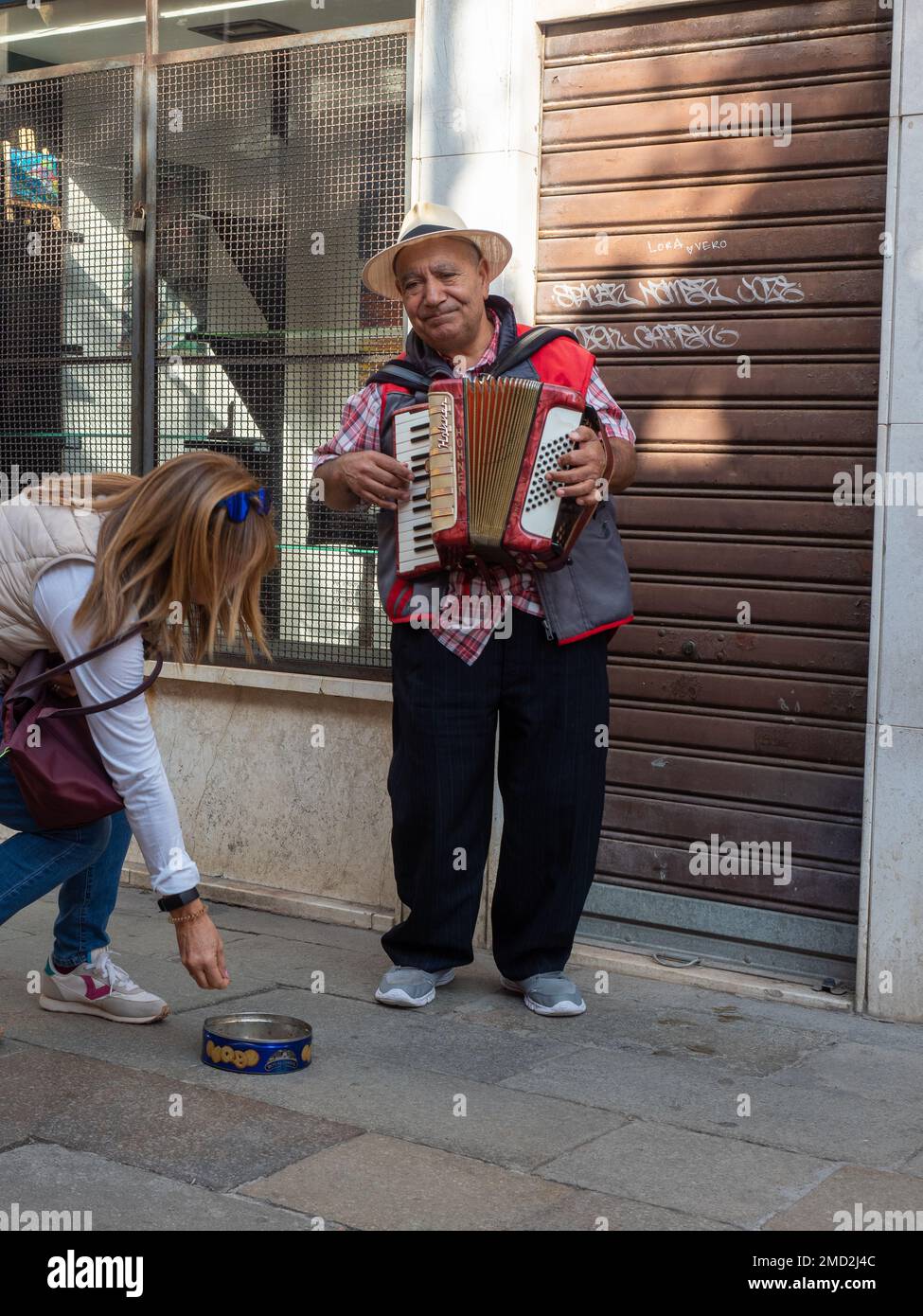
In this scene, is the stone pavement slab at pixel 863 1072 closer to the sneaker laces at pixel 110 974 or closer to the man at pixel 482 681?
the man at pixel 482 681

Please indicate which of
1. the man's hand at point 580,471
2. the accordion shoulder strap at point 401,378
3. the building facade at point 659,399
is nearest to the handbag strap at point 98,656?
the man's hand at point 580,471

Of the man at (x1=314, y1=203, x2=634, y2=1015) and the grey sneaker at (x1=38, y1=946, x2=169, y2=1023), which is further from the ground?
the man at (x1=314, y1=203, x2=634, y2=1015)

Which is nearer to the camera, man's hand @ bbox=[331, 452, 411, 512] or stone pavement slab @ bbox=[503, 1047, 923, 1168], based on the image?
stone pavement slab @ bbox=[503, 1047, 923, 1168]

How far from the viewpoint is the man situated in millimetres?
4375

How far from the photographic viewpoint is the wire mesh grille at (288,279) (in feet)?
18.4

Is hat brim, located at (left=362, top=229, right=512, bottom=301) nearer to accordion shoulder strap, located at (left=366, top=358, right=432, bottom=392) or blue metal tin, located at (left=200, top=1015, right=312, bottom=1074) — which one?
accordion shoulder strap, located at (left=366, top=358, right=432, bottom=392)

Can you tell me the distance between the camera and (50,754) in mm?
3643

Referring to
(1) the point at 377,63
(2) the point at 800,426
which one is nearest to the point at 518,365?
(2) the point at 800,426

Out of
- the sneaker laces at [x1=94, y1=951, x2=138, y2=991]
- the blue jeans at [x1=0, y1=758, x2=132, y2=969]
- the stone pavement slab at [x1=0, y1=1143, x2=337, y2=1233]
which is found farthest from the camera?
the sneaker laces at [x1=94, y1=951, x2=138, y2=991]

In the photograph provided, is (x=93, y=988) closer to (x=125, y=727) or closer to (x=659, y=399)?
(x=125, y=727)

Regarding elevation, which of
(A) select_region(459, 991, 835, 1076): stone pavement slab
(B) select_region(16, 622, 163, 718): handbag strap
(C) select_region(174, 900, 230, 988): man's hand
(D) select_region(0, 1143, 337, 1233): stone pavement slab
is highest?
(B) select_region(16, 622, 163, 718): handbag strap

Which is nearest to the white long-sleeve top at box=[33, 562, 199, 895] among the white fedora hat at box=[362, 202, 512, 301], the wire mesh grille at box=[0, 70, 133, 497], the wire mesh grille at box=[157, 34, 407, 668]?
the white fedora hat at box=[362, 202, 512, 301]

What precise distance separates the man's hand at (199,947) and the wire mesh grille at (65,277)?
3178 millimetres

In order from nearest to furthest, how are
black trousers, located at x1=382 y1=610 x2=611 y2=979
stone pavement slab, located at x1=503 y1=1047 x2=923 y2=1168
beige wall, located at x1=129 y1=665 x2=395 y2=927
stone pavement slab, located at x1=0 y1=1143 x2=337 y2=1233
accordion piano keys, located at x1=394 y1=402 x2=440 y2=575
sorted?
1. stone pavement slab, located at x1=0 y1=1143 x2=337 y2=1233
2. stone pavement slab, located at x1=503 y1=1047 x2=923 y2=1168
3. accordion piano keys, located at x1=394 y1=402 x2=440 y2=575
4. black trousers, located at x1=382 y1=610 x2=611 y2=979
5. beige wall, located at x1=129 y1=665 x2=395 y2=927
